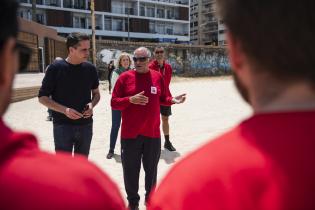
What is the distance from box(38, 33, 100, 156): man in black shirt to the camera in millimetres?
4176

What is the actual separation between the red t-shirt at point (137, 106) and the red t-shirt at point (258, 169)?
3.17m

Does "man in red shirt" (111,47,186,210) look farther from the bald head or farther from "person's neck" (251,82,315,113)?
"person's neck" (251,82,315,113)

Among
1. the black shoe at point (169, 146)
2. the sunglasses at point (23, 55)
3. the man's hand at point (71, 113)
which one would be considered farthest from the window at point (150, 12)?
the sunglasses at point (23, 55)

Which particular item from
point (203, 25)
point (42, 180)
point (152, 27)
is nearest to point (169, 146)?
point (42, 180)

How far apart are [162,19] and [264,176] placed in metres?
71.1

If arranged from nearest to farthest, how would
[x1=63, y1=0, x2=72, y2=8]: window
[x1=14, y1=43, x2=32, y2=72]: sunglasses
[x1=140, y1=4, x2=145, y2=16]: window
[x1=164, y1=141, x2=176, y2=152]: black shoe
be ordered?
1. [x1=14, y1=43, x2=32, y2=72]: sunglasses
2. [x1=164, y1=141, x2=176, y2=152]: black shoe
3. [x1=63, y1=0, x2=72, y2=8]: window
4. [x1=140, y1=4, x2=145, y2=16]: window

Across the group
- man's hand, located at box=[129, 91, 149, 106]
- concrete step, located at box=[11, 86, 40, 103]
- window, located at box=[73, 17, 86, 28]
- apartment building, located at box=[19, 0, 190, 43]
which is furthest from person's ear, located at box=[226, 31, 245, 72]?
window, located at box=[73, 17, 86, 28]

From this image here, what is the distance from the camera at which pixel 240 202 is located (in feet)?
3.05

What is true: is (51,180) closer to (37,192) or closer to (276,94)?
(37,192)

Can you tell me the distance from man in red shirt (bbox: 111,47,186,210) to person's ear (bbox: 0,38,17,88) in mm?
3123

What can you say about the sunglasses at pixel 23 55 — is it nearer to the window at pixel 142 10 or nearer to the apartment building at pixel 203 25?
the window at pixel 142 10

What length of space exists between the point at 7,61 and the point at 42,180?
0.31m

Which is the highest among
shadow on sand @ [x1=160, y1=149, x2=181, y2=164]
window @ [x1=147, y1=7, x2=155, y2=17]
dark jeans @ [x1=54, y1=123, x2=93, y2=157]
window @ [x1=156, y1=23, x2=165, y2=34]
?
window @ [x1=147, y1=7, x2=155, y2=17]

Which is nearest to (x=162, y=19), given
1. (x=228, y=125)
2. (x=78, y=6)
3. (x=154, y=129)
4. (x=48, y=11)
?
(x=78, y=6)
